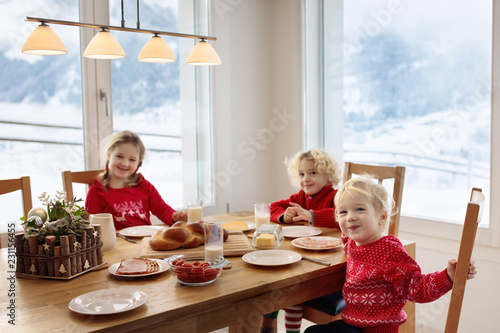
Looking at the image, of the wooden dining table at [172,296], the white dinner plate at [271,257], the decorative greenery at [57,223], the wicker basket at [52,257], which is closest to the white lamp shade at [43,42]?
the decorative greenery at [57,223]

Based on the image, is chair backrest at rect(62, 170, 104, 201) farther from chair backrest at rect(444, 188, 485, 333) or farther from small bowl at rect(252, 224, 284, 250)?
chair backrest at rect(444, 188, 485, 333)

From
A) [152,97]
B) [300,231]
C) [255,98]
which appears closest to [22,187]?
[300,231]

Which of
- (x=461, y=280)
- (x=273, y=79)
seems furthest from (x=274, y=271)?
(x=273, y=79)

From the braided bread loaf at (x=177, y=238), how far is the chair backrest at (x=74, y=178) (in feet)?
2.55

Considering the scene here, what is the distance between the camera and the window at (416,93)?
8.42 feet

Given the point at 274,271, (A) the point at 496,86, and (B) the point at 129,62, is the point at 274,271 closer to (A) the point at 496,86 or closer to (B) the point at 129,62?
(A) the point at 496,86

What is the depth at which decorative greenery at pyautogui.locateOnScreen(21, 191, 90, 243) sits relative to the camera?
1.40 meters

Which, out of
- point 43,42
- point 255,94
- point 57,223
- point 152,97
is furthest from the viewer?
point 255,94

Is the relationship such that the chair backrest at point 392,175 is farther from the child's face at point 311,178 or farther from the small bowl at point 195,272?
the small bowl at point 195,272

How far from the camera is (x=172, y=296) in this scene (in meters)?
1.25

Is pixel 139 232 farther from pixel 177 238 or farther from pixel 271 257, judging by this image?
pixel 271 257

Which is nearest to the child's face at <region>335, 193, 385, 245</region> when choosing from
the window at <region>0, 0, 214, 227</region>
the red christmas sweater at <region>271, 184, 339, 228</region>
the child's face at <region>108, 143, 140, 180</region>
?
the red christmas sweater at <region>271, 184, 339, 228</region>

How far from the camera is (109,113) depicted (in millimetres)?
2867

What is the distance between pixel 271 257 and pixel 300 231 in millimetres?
423
